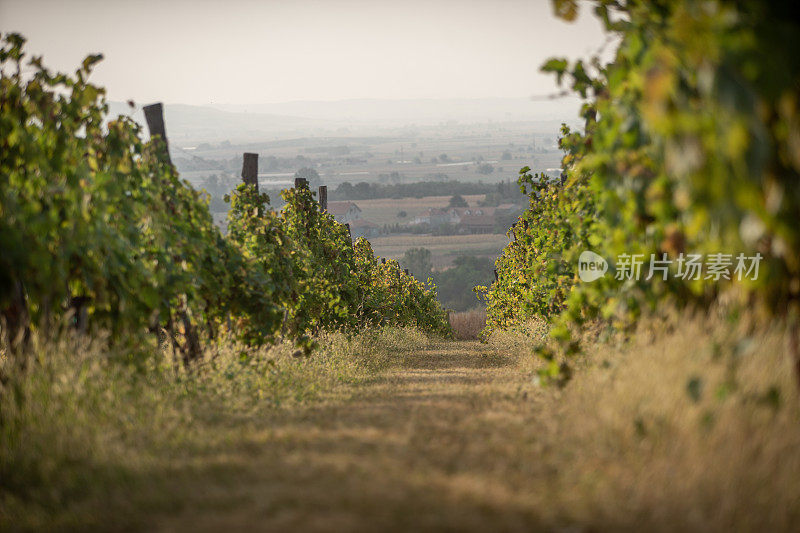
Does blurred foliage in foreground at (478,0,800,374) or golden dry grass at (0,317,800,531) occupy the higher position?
blurred foliage in foreground at (478,0,800,374)

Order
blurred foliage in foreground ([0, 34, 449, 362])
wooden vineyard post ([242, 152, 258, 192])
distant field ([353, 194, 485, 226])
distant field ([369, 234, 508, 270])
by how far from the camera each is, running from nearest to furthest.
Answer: blurred foliage in foreground ([0, 34, 449, 362]) → wooden vineyard post ([242, 152, 258, 192]) → distant field ([369, 234, 508, 270]) → distant field ([353, 194, 485, 226])

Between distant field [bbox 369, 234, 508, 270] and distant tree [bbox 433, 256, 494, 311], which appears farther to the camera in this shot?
distant field [bbox 369, 234, 508, 270]

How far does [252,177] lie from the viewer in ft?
37.8

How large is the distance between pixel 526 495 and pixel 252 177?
9.07 meters

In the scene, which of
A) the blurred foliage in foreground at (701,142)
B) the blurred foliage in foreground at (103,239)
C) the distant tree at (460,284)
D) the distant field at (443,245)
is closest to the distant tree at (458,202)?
the distant field at (443,245)

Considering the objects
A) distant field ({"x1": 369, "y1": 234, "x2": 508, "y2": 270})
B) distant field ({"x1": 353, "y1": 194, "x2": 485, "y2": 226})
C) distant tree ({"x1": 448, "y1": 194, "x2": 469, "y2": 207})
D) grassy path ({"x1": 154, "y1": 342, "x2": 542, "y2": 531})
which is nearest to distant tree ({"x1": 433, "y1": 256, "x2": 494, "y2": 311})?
distant field ({"x1": 369, "y1": 234, "x2": 508, "y2": 270})

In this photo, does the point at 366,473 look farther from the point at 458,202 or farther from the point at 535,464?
the point at 458,202

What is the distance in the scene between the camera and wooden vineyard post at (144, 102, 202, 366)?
767cm

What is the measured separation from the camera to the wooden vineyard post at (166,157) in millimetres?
7668

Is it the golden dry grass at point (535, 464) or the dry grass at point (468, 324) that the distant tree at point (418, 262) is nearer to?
the dry grass at point (468, 324)
